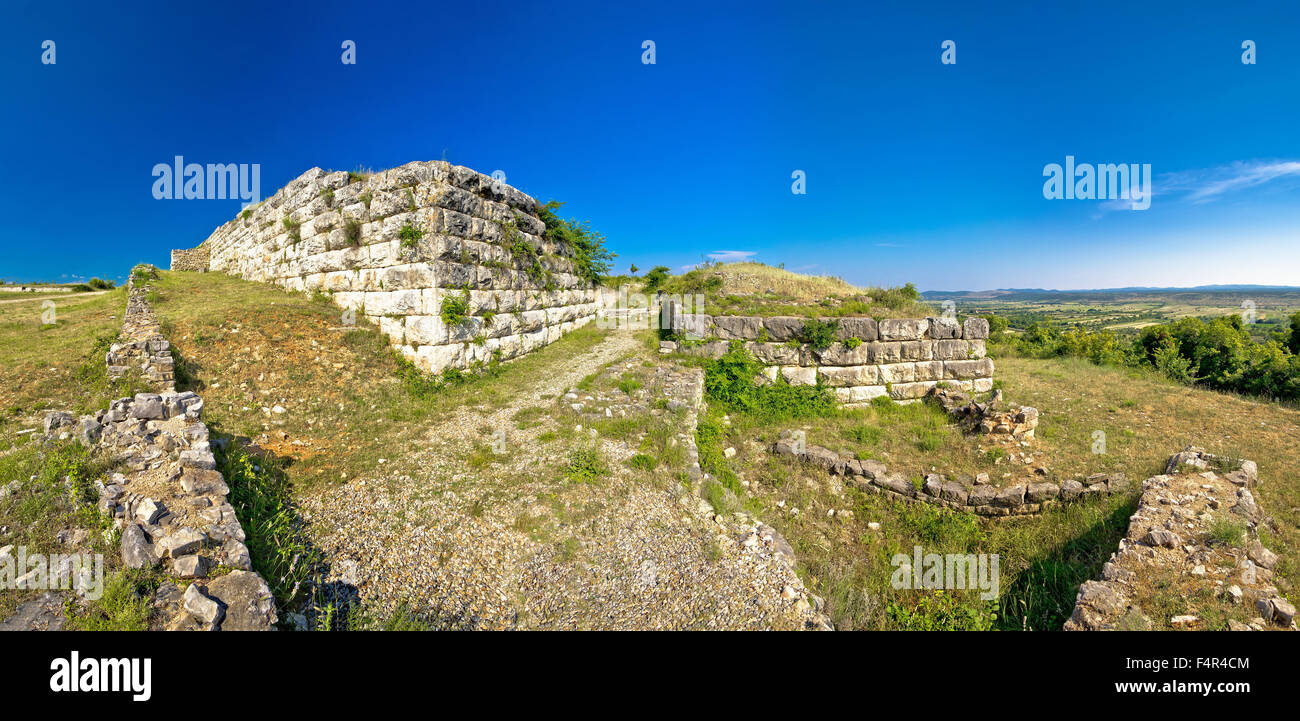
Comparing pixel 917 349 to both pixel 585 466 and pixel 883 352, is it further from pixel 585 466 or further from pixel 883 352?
pixel 585 466

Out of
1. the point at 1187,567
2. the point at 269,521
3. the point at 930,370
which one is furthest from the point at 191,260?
the point at 1187,567


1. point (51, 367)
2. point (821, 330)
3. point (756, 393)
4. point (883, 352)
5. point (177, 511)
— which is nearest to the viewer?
point (177, 511)

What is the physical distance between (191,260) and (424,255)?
2253cm

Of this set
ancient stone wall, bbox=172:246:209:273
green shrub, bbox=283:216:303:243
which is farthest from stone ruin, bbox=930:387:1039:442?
ancient stone wall, bbox=172:246:209:273

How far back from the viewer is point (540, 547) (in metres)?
5.18

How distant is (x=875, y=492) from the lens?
27.5 feet

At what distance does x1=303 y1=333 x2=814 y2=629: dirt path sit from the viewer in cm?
430

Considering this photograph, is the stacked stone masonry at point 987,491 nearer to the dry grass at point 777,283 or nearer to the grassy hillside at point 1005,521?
the grassy hillside at point 1005,521

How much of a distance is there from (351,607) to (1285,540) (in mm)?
11172

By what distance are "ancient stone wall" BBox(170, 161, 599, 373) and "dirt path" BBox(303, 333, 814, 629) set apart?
13.4 ft

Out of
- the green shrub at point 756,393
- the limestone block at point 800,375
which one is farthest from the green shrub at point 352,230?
the limestone block at point 800,375

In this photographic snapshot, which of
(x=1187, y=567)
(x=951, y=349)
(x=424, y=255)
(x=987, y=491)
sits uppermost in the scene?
(x=424, y=255)
